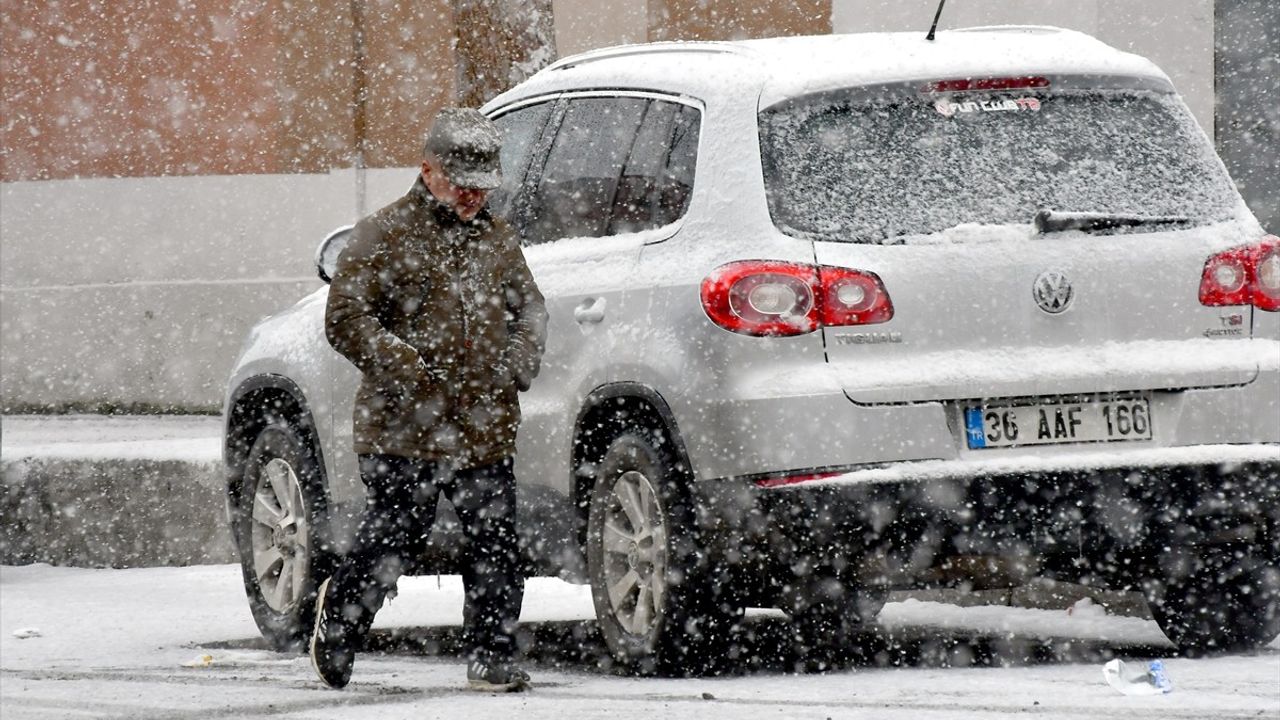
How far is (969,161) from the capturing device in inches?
297

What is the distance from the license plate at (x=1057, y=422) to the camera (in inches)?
290

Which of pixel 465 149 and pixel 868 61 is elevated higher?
pixel 868 61

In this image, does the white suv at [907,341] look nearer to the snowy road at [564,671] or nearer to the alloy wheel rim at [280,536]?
the snowy road at [564,671]

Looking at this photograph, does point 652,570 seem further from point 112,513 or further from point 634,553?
point 112,513

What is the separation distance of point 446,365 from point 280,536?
7.41 ft

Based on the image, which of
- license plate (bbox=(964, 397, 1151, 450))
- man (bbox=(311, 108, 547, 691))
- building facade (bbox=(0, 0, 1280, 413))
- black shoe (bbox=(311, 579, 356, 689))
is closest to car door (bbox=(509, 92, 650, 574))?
man (bbox=(311, 108, 547, 691))

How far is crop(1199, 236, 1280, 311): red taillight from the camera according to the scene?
301 inches

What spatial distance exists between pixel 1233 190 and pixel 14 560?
745 centimetres

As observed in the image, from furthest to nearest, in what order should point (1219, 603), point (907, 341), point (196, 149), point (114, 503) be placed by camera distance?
point (196, 149) < point (114, 503) < point (1219, 603) < point (907, 341)

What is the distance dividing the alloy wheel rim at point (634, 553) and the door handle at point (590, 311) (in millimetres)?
500

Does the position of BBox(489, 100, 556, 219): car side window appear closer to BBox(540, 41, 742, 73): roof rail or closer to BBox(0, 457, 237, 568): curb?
BBox(540, 41, 742, 73): roof rail

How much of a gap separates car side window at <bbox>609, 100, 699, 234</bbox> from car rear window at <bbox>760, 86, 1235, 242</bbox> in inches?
14.7

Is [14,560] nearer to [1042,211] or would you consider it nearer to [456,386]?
[456,386]

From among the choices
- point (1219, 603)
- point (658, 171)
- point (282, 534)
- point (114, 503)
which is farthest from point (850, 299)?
point (114, 503)
